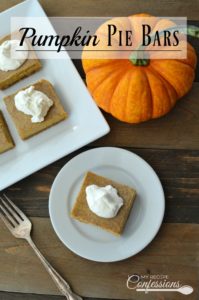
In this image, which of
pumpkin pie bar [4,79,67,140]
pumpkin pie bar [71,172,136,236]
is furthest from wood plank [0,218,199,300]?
pumpkin pie bar [4,79,67,140]

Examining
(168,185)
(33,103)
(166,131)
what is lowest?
(168,185)

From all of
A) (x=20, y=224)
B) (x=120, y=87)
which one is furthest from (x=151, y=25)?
(x=20, y=224)

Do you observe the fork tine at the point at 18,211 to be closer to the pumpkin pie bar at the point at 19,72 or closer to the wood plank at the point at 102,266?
the wood plank at the point at 102,266

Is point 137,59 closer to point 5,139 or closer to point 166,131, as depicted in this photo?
point 166,131

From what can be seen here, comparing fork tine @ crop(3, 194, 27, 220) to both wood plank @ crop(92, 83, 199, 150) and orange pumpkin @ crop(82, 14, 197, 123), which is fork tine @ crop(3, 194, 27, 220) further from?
orange pumpkin @ crop(82, 14, 197, 123)

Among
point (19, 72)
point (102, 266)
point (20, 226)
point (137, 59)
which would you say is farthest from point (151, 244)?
point (19, 72)

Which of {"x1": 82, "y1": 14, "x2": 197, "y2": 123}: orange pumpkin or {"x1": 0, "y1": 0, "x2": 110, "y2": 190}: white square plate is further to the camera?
{"x1": 0, "y1": 0, "x2": 110, "y2": 190}: white square plate
